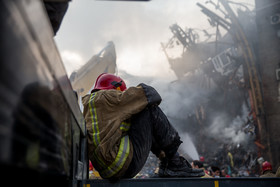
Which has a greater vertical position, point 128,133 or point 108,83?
point 108,83

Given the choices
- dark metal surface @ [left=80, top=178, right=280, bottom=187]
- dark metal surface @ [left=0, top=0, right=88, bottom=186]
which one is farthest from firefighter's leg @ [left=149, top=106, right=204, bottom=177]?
dark metal surface @ [left=0, top=0, right=88, bottom=186]

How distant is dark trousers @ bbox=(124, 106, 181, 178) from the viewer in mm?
2234

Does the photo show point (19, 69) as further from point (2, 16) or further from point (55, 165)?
point (55, 165)

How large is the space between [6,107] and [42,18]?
302 mm

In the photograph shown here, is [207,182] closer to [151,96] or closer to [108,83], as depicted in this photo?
[151,96]

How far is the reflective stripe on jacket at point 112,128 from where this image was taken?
2.14m

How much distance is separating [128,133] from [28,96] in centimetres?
176

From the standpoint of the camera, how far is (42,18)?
721mm

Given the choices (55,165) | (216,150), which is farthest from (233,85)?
(55,165)

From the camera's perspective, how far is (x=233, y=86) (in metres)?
17.5

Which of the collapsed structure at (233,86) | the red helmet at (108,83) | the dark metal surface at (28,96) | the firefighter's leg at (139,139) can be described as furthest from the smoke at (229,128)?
the dark metal surface at (28,96)

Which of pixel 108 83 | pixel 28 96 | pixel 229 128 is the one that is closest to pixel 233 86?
pixel 229 128

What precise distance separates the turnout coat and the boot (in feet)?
1.26

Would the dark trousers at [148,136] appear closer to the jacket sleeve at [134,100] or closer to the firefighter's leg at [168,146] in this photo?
the firefighter's leg at [168,146]
